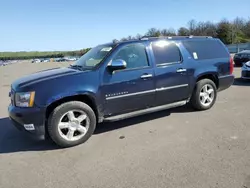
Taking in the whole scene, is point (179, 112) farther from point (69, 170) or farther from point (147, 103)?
point (69, 170)

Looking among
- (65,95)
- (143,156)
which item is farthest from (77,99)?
(143,156)

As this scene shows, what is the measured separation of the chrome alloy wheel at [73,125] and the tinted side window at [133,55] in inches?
50.1

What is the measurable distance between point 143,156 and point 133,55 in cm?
205

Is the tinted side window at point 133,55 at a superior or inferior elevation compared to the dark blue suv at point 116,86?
superior

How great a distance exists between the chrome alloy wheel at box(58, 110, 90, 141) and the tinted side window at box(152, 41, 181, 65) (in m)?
1.93

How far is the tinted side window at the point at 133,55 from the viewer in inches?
182

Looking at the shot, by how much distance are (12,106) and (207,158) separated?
3308mm

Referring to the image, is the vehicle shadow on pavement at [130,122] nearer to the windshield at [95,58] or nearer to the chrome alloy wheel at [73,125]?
the chrome alloy wheel at [73,125]

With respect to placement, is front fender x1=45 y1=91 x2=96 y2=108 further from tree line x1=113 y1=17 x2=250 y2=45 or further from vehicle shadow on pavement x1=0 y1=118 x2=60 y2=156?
tree line x1=113 y1=17 x2=250 y2=45

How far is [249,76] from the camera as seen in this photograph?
9.38 m

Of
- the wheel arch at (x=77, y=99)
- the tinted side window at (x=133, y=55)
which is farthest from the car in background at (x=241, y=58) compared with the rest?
the wheel arch at (x=77, y=99)

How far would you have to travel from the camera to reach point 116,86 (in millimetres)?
4398

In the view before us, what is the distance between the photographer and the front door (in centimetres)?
438

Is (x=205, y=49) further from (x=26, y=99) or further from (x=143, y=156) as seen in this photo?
(x=26, y=99)
